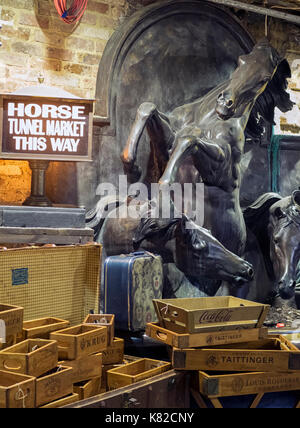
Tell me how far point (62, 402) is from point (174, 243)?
104 inches

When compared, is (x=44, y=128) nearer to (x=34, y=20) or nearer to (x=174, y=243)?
(x=34, y=20)

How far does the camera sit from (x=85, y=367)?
3160 millimetres

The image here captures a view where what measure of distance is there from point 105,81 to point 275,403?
3.30m

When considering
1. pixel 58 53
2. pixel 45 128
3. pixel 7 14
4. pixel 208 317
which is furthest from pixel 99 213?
pixel 208 317

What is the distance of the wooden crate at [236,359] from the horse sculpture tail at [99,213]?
2.17m

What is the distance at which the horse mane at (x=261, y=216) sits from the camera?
6.19 meters

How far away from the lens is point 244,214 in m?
6.20

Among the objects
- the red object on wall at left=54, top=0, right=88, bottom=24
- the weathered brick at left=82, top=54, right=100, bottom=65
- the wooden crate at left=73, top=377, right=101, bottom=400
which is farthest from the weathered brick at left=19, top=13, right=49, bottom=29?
the wooden crate at left=73, top=377, right=101, bottom=400

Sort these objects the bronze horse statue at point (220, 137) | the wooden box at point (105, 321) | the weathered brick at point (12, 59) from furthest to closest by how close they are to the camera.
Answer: the bronze horse statue at point (220, 137) < the weathered brick at point (12, 59) < the wooden box at point (105, 321)

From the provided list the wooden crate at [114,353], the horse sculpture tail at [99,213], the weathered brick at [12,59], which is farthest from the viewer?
the horse sculpture tail at [99,213]

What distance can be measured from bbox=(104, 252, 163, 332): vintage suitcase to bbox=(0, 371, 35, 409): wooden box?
1.92 meters

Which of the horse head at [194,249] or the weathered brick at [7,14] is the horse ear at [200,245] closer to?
the horse head at [194,249]

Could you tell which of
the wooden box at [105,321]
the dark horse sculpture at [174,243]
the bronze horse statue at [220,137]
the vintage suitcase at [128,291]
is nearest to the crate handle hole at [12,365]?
the wooden box at [105,321]
